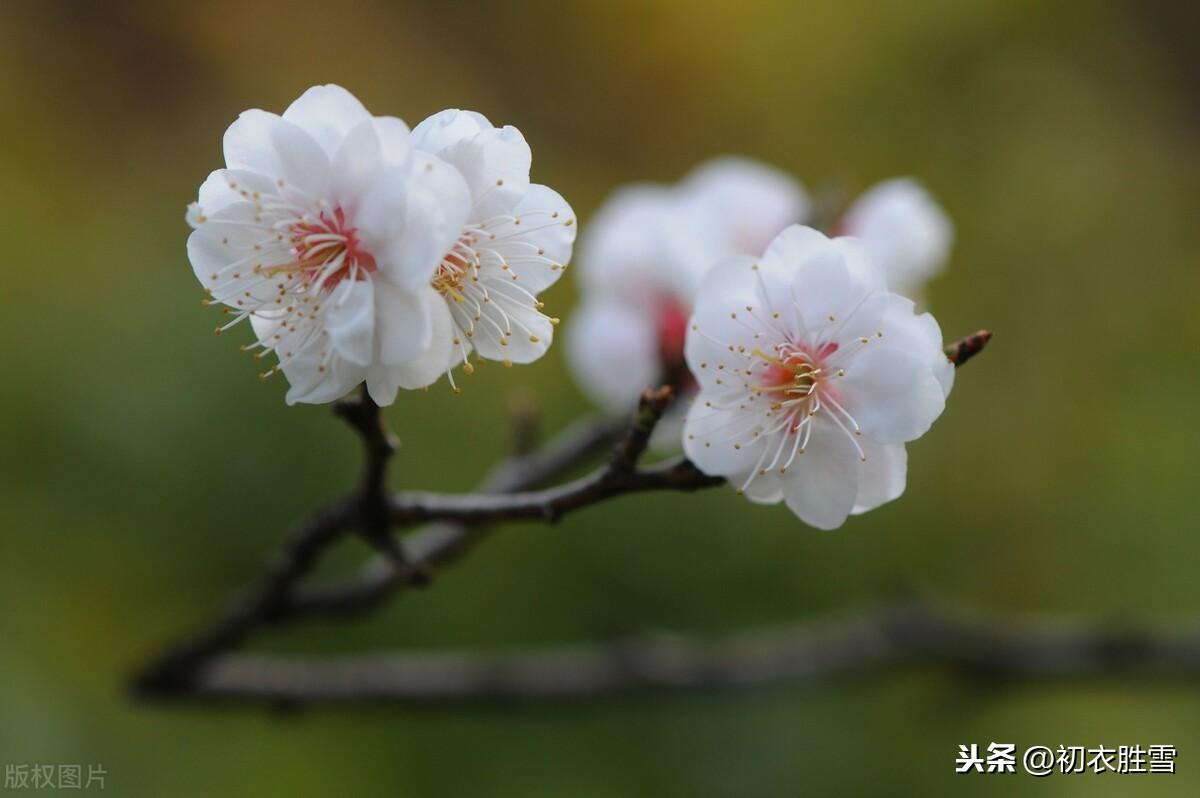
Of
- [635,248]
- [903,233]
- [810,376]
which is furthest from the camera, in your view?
[635,248]

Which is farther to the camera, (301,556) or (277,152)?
(301,556)

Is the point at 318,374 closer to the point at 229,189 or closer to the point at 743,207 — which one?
the point at 229,189

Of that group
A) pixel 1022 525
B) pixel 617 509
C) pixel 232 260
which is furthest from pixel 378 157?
pixel 1022 525

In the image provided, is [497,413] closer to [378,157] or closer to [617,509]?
[617,509]

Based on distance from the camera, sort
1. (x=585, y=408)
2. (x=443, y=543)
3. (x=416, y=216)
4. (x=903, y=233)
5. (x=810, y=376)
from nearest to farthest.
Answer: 1. (x=416, y=216)
2. (x=810, y=376)
3. (x=443, y=543)
4. (x=903, y=233)
5. (x=585, y=408)

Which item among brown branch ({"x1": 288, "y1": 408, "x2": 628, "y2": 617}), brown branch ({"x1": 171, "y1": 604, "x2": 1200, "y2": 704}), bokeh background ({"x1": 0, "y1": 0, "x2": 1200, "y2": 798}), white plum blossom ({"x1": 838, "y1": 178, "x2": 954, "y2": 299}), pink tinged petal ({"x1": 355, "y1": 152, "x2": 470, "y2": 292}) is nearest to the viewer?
pink tinged petal ({"x1": 355, "y1": 152, "x2": 470, "y2": 292})

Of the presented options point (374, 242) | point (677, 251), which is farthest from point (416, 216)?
point (677, 251)

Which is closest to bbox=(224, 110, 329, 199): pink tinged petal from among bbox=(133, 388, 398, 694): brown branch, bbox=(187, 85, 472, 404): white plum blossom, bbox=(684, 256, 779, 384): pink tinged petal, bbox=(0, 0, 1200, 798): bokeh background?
bbox=(187, 85, 472, 404): white plum blossom

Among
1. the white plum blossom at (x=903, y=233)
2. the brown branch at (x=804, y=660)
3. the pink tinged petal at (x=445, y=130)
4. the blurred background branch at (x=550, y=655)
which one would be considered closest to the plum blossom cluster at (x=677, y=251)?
the white plum blossom at (x=903, y=233)

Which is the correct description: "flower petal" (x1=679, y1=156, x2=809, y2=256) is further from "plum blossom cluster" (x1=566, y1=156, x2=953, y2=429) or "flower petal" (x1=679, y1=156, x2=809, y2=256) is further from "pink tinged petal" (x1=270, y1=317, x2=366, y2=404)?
"pink tinged petal" (x1=270, y1=317, x2=366, y2=404)
